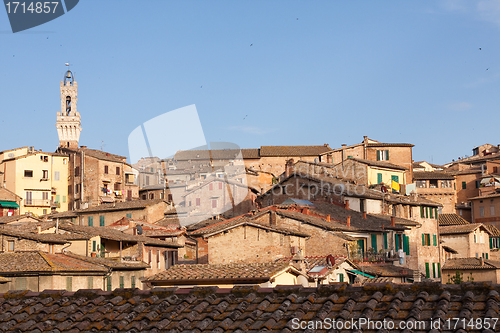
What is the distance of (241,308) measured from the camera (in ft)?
24.2

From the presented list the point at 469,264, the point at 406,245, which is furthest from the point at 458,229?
the point at 406,245

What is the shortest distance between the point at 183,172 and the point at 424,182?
32.1m

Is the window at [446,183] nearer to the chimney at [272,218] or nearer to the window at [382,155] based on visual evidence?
the window at [382,155]

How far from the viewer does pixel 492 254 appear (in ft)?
177

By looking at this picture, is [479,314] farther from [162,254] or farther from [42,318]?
[162,254]

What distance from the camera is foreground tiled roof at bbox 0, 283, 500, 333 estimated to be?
6.77m

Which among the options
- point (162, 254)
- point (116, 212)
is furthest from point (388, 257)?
point (116, 212)

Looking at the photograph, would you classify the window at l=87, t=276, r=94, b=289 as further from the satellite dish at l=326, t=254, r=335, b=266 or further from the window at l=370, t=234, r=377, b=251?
the window at l=370, t=234, r=377, b=251

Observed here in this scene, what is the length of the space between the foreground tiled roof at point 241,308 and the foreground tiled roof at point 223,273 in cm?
1156

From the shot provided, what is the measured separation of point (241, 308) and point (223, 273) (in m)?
13.4

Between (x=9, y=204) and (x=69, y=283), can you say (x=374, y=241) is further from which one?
(x=9, y=204)

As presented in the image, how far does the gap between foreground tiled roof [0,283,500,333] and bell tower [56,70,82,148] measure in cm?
8503

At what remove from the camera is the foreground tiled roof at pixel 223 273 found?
19844mm

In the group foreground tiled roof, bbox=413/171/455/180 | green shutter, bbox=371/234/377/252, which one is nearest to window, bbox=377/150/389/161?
foreground tiled roof, bbox=413/171/455/180
